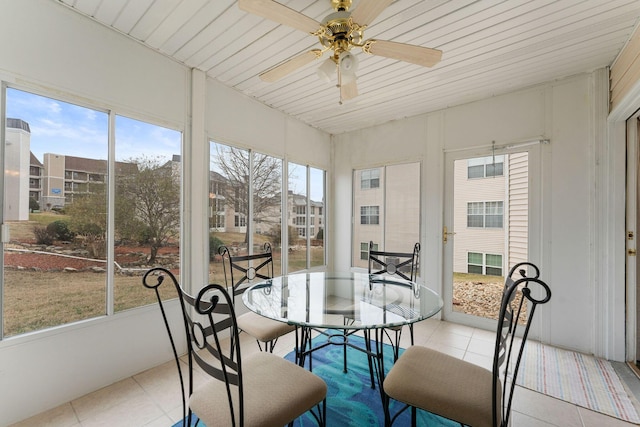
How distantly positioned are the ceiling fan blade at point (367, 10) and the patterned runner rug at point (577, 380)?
9.28 feet

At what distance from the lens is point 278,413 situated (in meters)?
1.13

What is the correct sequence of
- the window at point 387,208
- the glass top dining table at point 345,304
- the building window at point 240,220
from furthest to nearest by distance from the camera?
the window at point 387,208, the building window at point 240,220, the glass top dining table at point 345,304

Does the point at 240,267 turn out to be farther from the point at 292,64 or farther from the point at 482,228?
the point at 482,228

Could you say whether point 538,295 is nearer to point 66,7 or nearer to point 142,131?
point 142,131

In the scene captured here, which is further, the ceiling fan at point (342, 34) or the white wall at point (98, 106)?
the white wall at point (98, 106)

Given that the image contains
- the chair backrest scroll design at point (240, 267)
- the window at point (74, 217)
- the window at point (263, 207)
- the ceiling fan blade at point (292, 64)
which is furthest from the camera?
the window at point (263, 207)

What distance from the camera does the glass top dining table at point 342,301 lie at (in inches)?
60.5

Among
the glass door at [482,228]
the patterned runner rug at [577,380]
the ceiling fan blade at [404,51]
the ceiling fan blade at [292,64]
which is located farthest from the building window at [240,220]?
the patterned runner rug at [577,380]

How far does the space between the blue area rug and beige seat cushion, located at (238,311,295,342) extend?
1.78 ft

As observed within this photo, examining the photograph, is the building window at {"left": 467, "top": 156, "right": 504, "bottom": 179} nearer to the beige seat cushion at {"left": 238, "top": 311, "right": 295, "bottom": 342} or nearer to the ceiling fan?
the ceiling fan

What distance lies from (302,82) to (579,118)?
2.77 meters

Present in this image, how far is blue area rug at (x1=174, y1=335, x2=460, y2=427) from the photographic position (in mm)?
1729

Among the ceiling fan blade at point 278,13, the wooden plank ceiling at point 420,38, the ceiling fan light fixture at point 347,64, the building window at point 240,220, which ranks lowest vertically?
the building window at point 240,220

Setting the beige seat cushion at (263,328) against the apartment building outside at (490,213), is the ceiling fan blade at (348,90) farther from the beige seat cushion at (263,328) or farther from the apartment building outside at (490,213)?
the apartment building outside at (490,213)
